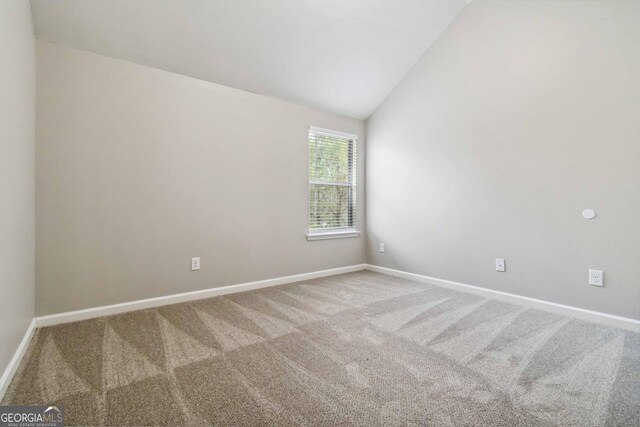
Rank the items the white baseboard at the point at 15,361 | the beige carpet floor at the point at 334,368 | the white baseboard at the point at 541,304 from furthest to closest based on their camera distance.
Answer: the white baseboard at the point at 541,304 < the white baseboard at the point at 15,361 < the beige carpet floor at the point at 334,368

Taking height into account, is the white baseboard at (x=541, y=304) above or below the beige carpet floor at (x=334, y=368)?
above

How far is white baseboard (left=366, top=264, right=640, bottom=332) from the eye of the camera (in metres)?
2.25

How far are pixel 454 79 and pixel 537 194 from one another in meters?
1.49

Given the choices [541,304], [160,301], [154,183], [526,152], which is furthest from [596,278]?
[154,183]

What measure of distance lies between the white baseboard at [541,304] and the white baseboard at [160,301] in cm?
128

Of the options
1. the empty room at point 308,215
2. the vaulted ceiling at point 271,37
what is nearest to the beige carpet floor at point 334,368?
the empty room at point 308,215

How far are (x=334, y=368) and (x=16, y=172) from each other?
2.11 m

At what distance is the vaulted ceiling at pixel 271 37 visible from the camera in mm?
2258

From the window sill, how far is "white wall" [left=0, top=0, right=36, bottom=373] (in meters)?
2.49

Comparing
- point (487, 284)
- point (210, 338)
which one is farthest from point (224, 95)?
point (487, 284)

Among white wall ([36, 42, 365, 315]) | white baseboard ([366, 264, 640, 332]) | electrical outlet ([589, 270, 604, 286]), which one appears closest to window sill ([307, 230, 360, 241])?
white wall ([36, 42, 365, 315])

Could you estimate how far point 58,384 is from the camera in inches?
58.1

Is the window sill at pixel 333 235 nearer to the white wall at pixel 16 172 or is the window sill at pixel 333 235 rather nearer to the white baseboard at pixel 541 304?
the white baseboard at pixel 541 304

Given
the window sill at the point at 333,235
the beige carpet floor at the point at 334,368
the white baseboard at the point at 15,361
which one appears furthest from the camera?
the window sill at the point at 333,235
